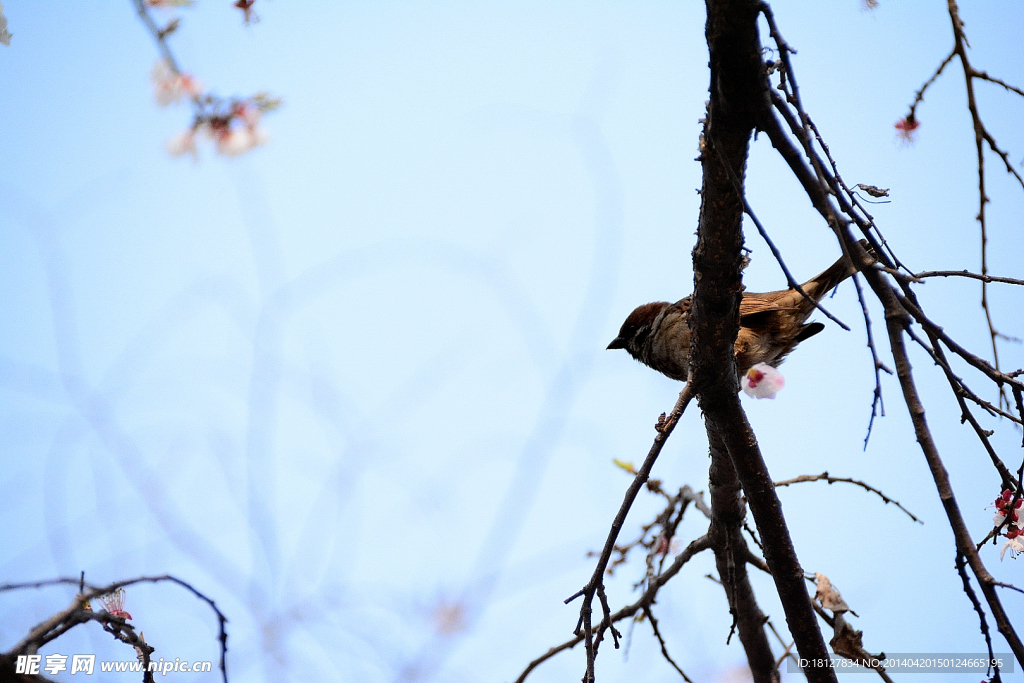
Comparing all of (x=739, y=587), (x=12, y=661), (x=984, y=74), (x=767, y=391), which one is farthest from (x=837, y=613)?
(x=12, y=661)

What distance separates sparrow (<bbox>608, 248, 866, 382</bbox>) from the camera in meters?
3.60

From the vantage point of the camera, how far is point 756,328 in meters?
3.73

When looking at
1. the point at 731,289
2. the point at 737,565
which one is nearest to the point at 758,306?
the point at 737,565

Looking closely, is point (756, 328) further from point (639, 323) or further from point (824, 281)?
point (639, 323)

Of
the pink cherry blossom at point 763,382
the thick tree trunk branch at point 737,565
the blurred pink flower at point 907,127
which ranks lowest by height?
the thick tree trunk branch at point 737,565

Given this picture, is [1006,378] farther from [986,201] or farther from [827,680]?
[827,680]

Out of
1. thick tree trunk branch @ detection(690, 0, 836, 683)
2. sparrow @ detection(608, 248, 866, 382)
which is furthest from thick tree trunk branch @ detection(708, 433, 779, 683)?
sparrow @ detection(608, 248, 866, 382)

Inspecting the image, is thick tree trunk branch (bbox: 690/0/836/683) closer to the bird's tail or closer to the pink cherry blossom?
the pink cherry blossom

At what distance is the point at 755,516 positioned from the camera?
108 inches

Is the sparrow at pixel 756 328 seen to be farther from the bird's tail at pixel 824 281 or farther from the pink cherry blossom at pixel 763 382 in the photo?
the pink cherry blossom at pixel 763 382

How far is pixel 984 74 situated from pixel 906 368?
92cm

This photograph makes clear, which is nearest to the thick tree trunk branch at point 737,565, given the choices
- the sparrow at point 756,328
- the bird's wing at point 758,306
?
the sparrow at point 756,328

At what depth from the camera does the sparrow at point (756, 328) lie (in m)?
3.60

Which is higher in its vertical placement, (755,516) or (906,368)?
(755,516)
